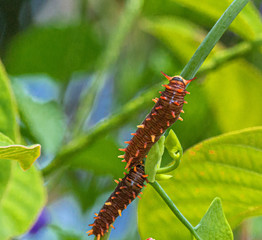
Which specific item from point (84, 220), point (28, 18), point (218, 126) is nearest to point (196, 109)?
point (218, 126)

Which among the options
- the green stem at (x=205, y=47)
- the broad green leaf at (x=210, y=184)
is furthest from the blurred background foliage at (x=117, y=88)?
the green stem at (x=205, y=47)

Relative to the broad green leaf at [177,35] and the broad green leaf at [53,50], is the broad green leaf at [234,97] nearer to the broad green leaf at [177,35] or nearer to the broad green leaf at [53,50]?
the broad green leaf at [177,35]

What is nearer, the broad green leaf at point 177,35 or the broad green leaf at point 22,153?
the broad green leaf at point 22,153

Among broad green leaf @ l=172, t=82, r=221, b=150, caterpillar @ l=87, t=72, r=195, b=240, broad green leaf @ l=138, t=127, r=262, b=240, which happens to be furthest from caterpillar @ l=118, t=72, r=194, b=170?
broad green leaf @ l=172, t=82, r=221, b=150

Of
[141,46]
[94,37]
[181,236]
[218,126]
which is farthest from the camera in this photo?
[141,46]

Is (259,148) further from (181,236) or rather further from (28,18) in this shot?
(28,18)
